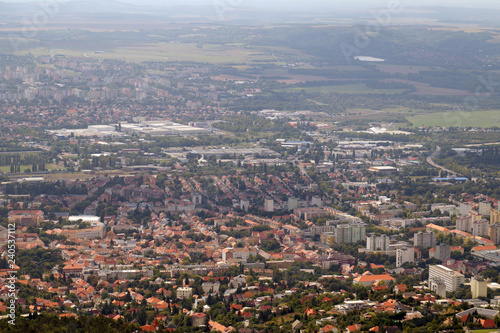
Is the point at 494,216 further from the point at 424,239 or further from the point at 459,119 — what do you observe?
the point at 459,119

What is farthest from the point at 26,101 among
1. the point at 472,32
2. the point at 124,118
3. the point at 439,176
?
the point at 472,32

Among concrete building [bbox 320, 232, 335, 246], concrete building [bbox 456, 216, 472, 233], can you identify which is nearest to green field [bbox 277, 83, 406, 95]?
concrete building [bbox 456, 216, 472, 233]

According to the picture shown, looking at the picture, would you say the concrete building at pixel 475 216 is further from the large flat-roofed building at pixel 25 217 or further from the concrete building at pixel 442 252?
the large flat-roofed building at pixel 25 217

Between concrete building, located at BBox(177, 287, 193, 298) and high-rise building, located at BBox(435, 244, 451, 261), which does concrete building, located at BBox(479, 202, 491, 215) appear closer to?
high-rise building, located at BBox(435, 244, 451, 261)

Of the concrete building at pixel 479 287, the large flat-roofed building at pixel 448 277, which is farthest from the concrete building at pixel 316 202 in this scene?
the concrete building at pixel 479 287

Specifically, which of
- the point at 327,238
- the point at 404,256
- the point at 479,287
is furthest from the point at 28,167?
the point at 479,287
